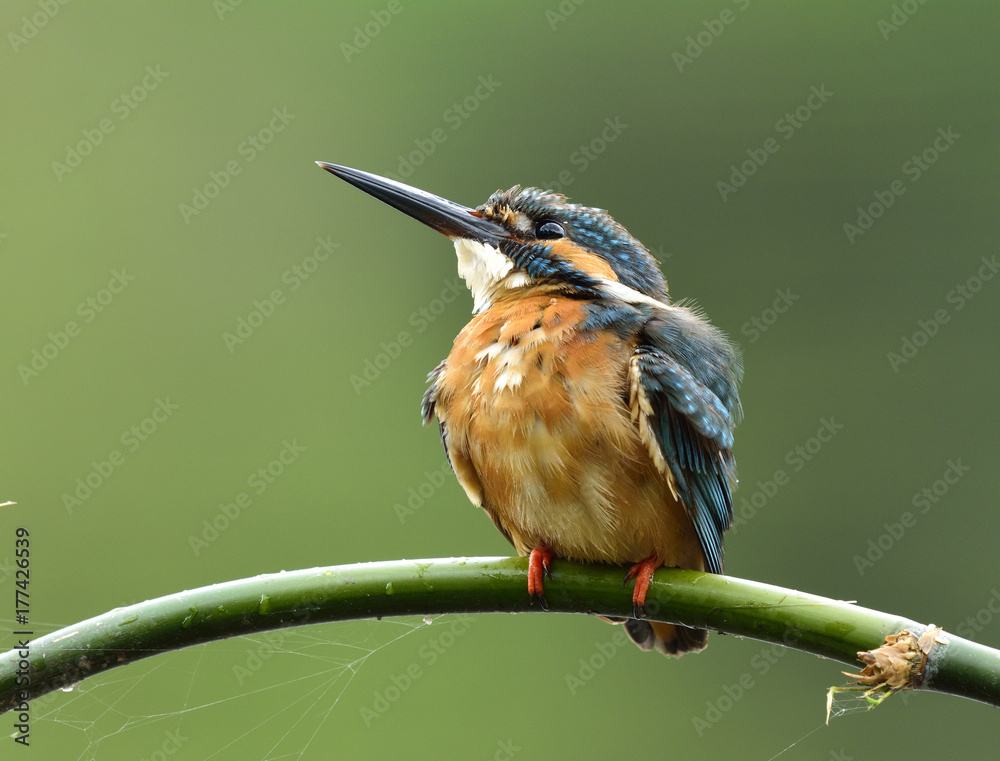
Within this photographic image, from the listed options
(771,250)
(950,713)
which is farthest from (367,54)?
(950,713)

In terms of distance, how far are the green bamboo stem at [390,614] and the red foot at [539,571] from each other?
0.04 m

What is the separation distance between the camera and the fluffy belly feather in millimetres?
1530

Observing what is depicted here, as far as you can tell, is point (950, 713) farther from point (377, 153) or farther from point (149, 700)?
point (377, 153)

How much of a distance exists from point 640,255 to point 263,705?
92.3 inches

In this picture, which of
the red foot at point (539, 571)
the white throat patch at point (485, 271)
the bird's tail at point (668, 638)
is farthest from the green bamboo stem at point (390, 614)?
the white throat patch at point (485, 271)

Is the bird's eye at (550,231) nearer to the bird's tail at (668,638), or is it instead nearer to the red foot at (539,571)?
the red foot at (539,571)

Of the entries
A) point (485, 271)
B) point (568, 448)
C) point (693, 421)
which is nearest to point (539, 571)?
point (568, 448)

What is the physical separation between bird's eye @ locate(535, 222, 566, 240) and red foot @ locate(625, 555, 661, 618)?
685 millimetres

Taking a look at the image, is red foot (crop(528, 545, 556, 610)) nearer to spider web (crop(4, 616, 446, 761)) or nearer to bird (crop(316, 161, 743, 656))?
bird (crop(316, 161, 743, 656))

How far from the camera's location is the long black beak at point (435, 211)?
1621 millimetres

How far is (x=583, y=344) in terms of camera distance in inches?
63.3

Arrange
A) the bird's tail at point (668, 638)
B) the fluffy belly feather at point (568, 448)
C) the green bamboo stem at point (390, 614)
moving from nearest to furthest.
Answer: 1. the green bamboo stem at point (390, 614)
2. the fluffy belly feather at point (568, 448)
3. the bird's tail at point (668, 638)

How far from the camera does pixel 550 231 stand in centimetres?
189

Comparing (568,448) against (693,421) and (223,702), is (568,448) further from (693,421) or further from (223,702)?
(223,702)
